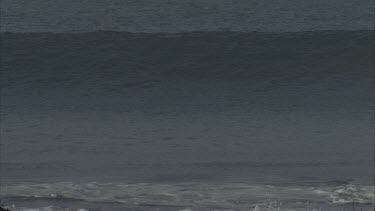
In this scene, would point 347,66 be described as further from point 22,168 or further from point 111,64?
point 22,168

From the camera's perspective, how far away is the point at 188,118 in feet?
47.1

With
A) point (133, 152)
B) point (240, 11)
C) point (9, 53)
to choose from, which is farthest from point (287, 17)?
point (133, 152)

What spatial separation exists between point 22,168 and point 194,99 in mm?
5216

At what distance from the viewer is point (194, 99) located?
1603 centimetres

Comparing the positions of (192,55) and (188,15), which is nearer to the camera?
(192,55)

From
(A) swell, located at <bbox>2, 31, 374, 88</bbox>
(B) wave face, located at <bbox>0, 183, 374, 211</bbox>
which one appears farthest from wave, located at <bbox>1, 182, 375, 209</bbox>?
(A) swell, located at <bbox>2, 31, 374, 88</bbox>

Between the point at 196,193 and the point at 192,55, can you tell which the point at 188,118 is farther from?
the point at 192,55

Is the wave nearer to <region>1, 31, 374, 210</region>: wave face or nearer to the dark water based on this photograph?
<region>1, 31, 374, 210</region>: wave face

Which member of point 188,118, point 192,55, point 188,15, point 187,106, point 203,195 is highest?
point 188,15

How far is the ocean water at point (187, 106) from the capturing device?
10312 mm

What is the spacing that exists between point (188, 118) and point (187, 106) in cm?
109

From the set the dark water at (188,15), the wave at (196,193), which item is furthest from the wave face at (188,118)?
the dark water at (188,15)

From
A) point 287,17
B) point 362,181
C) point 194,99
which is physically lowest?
point 362,181

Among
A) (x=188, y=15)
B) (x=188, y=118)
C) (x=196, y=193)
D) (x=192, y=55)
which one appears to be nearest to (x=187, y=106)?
(x=188, y=118)
